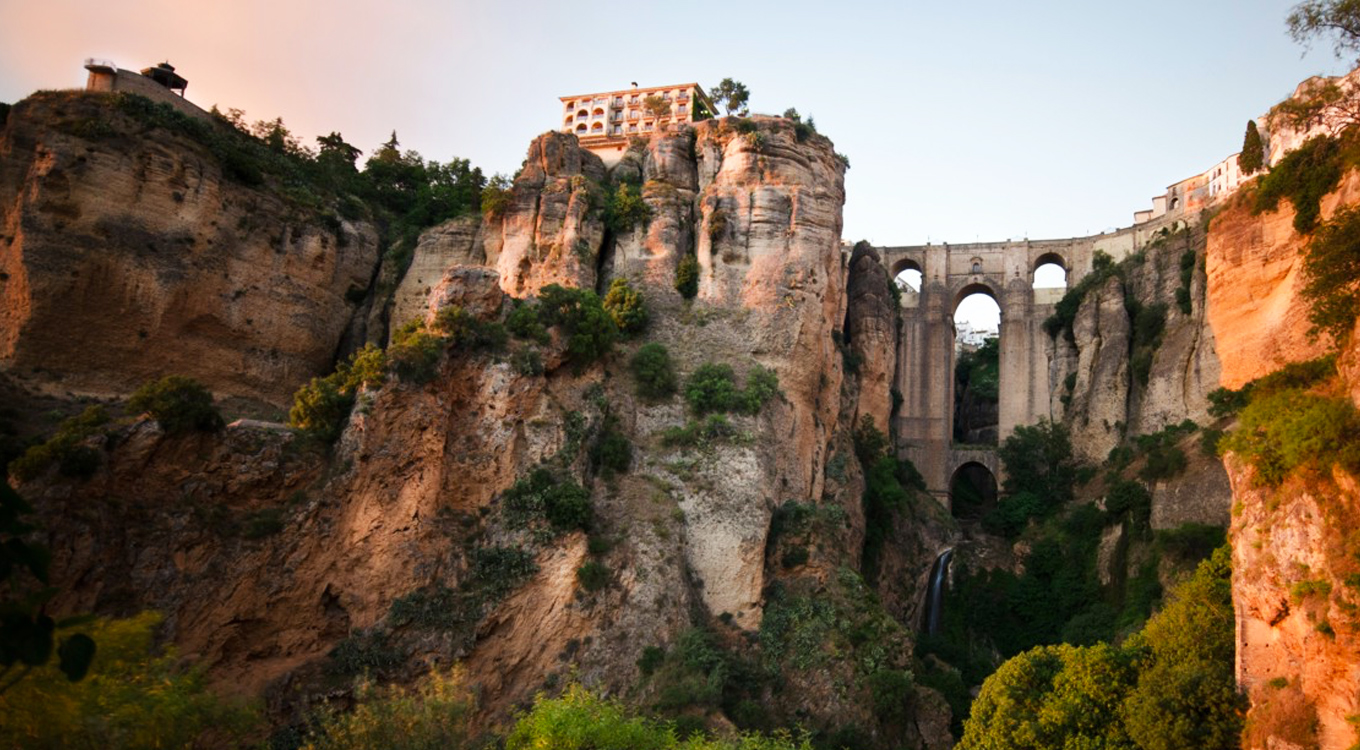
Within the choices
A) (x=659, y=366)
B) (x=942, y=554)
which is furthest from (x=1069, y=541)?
(x=659, y=366)

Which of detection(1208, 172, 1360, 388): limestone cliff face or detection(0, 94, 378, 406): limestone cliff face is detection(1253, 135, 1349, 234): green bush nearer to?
detection(1208, 172, 1360, 388): limestone cliff face

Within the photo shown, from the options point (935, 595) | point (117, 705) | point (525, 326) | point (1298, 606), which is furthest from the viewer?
point (935, 595)

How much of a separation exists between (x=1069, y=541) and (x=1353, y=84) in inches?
866

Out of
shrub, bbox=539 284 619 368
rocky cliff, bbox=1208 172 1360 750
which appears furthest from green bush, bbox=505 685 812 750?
shrub, bbox=539 284 619 368

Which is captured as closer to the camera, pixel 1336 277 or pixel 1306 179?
pixel 1336 277

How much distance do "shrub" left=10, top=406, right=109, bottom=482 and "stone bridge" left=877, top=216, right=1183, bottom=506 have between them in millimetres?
33944

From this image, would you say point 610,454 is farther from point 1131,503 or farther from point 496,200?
point 1131,503

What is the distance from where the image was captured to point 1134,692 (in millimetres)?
23234

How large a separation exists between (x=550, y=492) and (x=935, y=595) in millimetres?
19323

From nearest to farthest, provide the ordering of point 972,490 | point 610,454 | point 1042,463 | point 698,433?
1. point 610,454
2. point 698,433
3. point 1042,463
4. point 972,490

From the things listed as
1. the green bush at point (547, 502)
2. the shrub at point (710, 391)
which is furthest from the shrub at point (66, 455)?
the shrub at point (710, 391)

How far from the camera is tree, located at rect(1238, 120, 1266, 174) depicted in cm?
3606

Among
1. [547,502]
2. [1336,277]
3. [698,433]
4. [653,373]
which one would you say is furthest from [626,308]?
[1336,277]

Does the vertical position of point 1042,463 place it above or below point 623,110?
below
